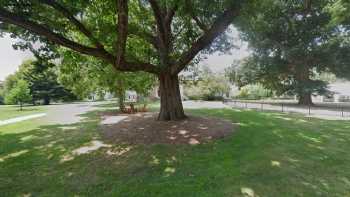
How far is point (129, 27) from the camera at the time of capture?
31.7 feet

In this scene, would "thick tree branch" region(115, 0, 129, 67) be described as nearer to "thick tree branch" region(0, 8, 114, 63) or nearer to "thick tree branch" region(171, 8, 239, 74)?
"thick tree branch" region(0, 8, 114, 63)

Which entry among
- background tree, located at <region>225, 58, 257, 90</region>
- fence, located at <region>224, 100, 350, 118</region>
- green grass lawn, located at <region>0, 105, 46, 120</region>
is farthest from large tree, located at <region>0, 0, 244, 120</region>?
background tree, located at <region>225, 58, 257, 90</region>

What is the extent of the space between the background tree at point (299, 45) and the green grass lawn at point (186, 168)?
55.2 ft

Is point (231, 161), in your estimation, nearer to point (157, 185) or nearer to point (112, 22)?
point (157, 185)

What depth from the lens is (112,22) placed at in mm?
9148

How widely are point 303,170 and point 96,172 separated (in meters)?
4.48

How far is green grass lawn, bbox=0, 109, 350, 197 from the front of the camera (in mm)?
3879

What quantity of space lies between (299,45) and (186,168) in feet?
71.6

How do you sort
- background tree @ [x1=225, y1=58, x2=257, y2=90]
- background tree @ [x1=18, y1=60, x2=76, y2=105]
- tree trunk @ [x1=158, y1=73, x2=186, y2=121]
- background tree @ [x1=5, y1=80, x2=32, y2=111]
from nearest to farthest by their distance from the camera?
tree trunk @ [x1=158, y1=73, x2=186, y2=121] < background tree @ [x1=5, y1=80, x2=32, y2=111] < background tree @ [x1=225, y1=58, x2=257, y2=90] < background tree @ [x1=18, y1=60, x2=76, y2=105]

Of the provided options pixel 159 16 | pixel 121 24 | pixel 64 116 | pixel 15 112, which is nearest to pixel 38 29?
pixel 121 24

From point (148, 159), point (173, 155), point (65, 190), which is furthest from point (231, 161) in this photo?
point (65, 190)

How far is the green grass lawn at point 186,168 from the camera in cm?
388

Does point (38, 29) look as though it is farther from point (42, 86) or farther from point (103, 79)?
point (42, 86)

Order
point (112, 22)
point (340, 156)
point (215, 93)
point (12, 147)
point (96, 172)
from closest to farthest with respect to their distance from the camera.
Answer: point (96, 172), point (340, 156), point (12, 147), point (112, 22), point (215, 93)
